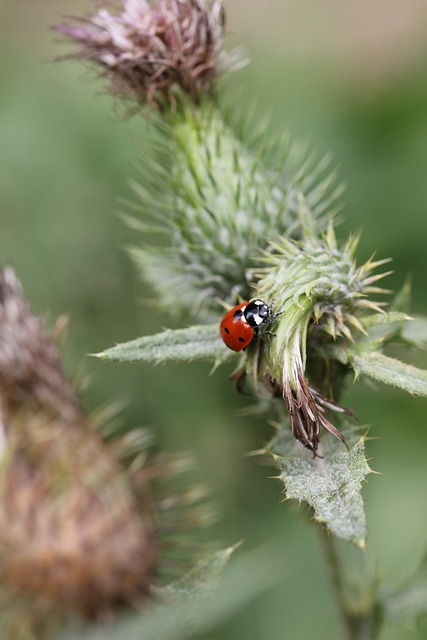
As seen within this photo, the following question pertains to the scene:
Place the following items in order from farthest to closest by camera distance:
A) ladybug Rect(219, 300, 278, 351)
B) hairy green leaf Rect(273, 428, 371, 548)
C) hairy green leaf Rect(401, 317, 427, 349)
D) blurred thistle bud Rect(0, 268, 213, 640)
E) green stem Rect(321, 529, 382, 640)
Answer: green stem Rect(321, 529, 382, 640) < hairy green leaf Rect(401, 317, 427, 349) < ladybug Rect(219, 300, 278, 351) < blurred thistle bud Rect(0, 268, 213, 640) < hairy green leaf Rect(273, 428, 371, 548)

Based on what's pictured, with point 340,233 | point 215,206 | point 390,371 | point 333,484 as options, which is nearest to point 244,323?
point 390,371

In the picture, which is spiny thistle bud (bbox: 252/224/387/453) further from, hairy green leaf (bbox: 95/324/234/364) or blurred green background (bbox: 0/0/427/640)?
blurred green background (bbox: 0/0/427/640)

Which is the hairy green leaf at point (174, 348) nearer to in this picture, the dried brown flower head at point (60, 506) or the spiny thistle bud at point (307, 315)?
the spiny thistle bud at point (307, 315)

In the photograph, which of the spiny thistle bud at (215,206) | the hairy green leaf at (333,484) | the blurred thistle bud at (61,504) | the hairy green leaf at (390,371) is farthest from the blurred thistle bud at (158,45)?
the hairy green leaf at (333,484)

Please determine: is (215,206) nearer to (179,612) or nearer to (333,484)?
(333,484)

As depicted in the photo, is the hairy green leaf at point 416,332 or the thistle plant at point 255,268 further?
the hairy green leaf at point 416,332

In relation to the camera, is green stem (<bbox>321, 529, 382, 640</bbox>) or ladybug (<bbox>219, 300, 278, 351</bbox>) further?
green stem (<bbox>321, 529, 382, 640</bbox>)

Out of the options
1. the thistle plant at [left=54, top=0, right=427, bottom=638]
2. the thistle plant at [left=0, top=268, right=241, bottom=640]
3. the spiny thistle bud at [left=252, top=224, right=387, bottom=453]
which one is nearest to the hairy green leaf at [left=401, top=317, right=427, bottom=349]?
the thistle plant at [left=54, top=0, right=427, bottom=638]
